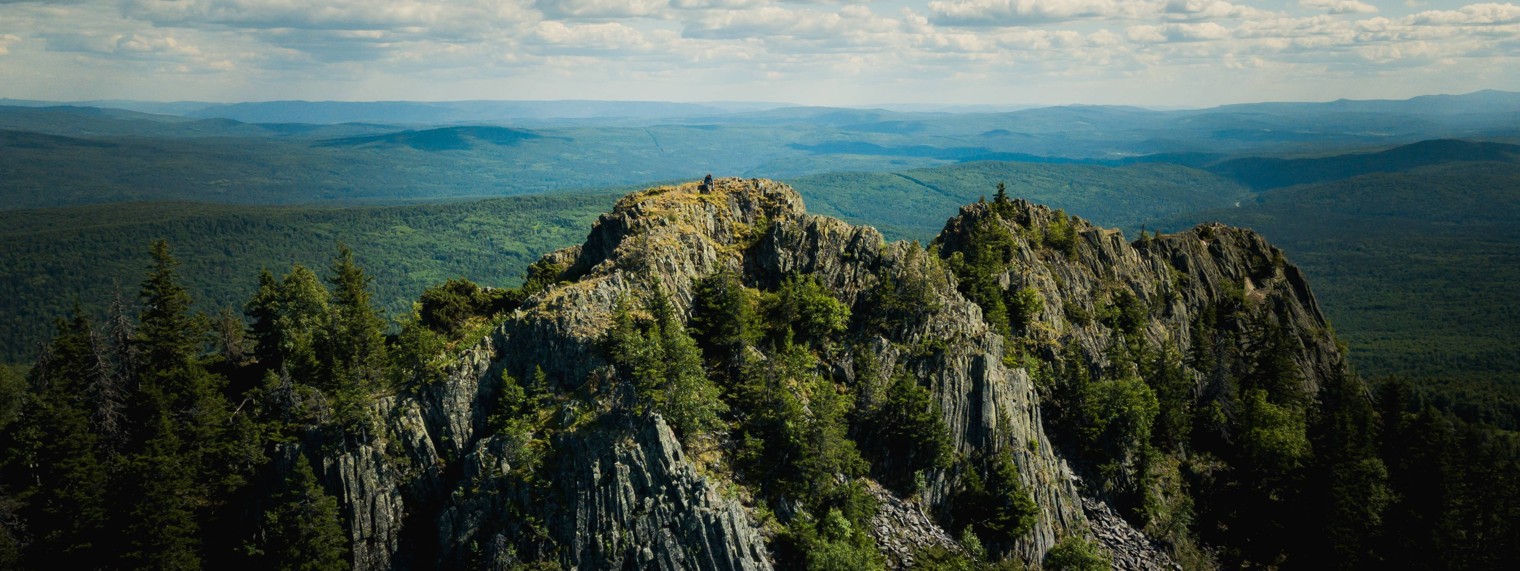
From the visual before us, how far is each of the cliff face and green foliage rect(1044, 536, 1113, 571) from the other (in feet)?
3.22

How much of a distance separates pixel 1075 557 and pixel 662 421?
29114mm

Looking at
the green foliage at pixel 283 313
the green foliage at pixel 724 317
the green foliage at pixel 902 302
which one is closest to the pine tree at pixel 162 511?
the green foliage at pixel 283 313

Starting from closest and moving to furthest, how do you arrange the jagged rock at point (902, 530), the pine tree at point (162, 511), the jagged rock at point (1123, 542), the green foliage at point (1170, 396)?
the pine tree at point (162, 511) < the jagged rock at point (902, 530) < the jagged rock at point (1123, 542) < the green foliage at point (1170, 396)

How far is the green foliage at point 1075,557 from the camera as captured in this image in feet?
183

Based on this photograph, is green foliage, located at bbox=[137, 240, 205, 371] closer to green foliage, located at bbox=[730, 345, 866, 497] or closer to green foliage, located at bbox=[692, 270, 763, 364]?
green foliage, located at bbox=[692, 270, 763, 364]

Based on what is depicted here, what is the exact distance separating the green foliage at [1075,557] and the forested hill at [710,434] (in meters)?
0.26

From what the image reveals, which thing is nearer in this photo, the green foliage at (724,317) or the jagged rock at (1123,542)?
the green foliage at (724,317)

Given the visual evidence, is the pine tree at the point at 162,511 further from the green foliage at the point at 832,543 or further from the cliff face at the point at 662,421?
the green foliage at the point at 832,543

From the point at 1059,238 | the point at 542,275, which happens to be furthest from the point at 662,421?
the point at 1059,238

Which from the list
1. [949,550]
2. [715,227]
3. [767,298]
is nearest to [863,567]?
[949,550]

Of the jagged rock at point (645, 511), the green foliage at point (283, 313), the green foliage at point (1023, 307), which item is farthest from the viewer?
the green foliage at point (1023, 307)

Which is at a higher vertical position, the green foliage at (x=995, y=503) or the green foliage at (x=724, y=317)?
the green foliage at (x=724, y=317)

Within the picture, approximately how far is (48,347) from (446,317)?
31.7 metres

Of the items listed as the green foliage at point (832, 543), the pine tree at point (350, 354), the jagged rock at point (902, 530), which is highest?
the pine tree at point (350, 354)
